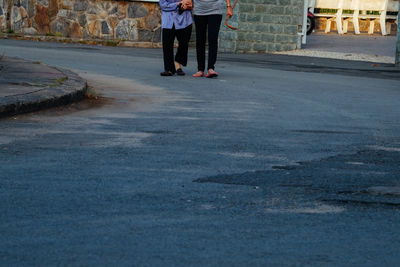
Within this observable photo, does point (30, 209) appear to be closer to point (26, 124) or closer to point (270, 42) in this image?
point (26, 124)

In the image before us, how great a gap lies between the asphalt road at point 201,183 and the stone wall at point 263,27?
35.2 ft

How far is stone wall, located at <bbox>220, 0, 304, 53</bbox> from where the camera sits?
21.0 m

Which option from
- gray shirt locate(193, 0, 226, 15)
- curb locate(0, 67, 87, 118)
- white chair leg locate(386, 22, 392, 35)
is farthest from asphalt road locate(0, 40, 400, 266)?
white chair leg locate(386, 22, 392, 35)

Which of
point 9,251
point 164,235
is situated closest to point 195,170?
point 164,235

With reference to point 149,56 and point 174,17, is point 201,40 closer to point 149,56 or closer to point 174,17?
point 174,17

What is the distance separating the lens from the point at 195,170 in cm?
570

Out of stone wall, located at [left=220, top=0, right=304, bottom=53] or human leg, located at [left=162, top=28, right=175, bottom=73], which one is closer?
human leg, located at [left=162, top=28, right=175, bottom=73]

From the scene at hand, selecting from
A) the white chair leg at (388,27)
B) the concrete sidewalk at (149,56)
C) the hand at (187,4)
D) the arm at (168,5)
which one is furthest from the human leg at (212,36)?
the white chair leg at (388,27)

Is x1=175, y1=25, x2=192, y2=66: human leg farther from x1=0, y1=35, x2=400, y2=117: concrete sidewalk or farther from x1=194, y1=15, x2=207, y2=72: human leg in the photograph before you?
x1=0, y1=35, x2=400, y2=117: concrete sidewalk

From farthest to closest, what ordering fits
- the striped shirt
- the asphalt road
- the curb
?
the striped shirt → the curb → the asphalt road

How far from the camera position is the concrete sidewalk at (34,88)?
820 centimetres

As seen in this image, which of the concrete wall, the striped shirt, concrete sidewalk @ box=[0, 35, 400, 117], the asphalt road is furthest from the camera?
the concrete wall

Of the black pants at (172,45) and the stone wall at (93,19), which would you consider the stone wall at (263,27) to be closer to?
the stone wall at (93,19)

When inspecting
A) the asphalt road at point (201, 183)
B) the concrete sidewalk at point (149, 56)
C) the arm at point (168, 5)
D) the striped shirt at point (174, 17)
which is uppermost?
the arm at point (168, 5)
